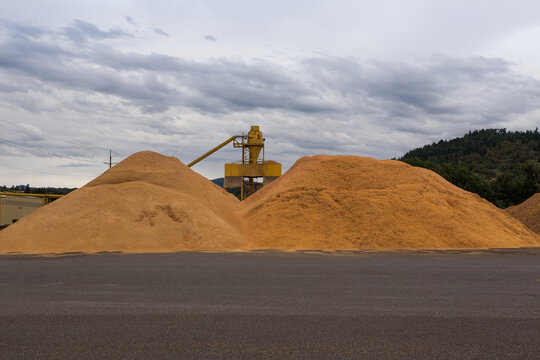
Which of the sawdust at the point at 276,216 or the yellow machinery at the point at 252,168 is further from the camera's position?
the yellow machinery at the point at 252,168

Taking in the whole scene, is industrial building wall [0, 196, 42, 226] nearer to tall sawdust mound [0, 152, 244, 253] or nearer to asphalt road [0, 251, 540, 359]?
tall sawdust mound [0, 152, 244, 253]

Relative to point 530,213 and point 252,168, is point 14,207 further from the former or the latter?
point 530,213

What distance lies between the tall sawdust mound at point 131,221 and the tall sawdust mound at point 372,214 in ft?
8.18

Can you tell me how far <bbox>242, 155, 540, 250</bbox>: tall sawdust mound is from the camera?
81.0 feet

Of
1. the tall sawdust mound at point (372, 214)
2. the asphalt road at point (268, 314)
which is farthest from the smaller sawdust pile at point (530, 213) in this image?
the asphalt road at point (268, 314)

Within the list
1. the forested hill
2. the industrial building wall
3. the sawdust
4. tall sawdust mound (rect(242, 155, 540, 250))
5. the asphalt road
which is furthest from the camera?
the forested hill

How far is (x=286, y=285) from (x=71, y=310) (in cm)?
492

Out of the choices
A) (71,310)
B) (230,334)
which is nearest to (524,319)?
(230,334)

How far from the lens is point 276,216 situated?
90.8 ft

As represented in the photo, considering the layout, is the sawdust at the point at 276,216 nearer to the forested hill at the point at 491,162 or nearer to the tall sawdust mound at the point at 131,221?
the tall sawdust mound at the point at 131,221

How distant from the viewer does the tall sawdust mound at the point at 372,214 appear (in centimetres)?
2469

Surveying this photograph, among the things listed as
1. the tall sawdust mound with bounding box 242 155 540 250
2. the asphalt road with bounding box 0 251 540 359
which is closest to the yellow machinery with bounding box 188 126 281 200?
the tall sawdust mound with bounding box 242 155 540 250

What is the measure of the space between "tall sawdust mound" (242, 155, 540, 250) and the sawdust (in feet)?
0.21

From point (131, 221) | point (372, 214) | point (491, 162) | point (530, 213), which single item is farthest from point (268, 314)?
point (491, 162)
